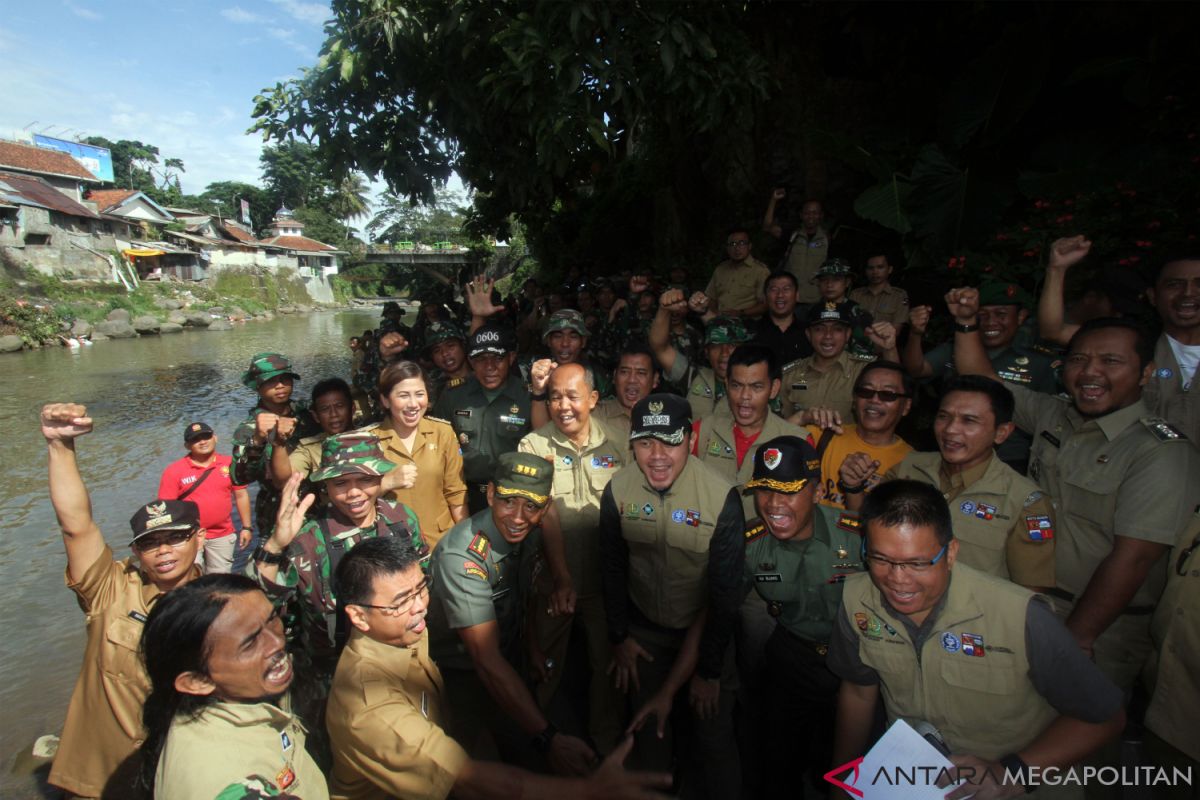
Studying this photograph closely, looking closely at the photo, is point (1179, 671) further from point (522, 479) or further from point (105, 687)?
point (105, 687)

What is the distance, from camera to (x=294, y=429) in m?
4.45

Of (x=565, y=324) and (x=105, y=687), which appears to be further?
(x=565, y=324)

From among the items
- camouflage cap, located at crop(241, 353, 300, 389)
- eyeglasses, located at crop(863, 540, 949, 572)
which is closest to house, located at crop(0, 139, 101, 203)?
camouflage cap, located at crop(241, 353, 300, 389)

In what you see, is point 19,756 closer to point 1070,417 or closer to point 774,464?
point 774,464

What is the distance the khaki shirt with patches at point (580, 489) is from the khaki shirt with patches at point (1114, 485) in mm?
2220

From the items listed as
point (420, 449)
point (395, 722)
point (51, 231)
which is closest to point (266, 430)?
point (420, 449)

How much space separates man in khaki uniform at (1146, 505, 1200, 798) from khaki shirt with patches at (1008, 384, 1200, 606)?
0.49 ft

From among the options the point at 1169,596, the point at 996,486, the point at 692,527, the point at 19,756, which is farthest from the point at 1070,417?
the point at 19,756

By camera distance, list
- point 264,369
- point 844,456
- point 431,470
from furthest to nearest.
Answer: point 264,369, point 431,470, point 844,456

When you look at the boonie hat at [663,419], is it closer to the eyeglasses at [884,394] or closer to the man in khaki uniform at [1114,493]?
the eyeglasses at [884,394]

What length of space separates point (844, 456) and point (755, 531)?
842 millimetres

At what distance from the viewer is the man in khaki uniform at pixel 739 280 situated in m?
6.55

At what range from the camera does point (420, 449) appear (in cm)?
384

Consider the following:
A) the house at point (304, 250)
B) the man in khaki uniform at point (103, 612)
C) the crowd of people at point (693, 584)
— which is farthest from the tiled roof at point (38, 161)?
the man in khaki uniform at point (103, 612)
